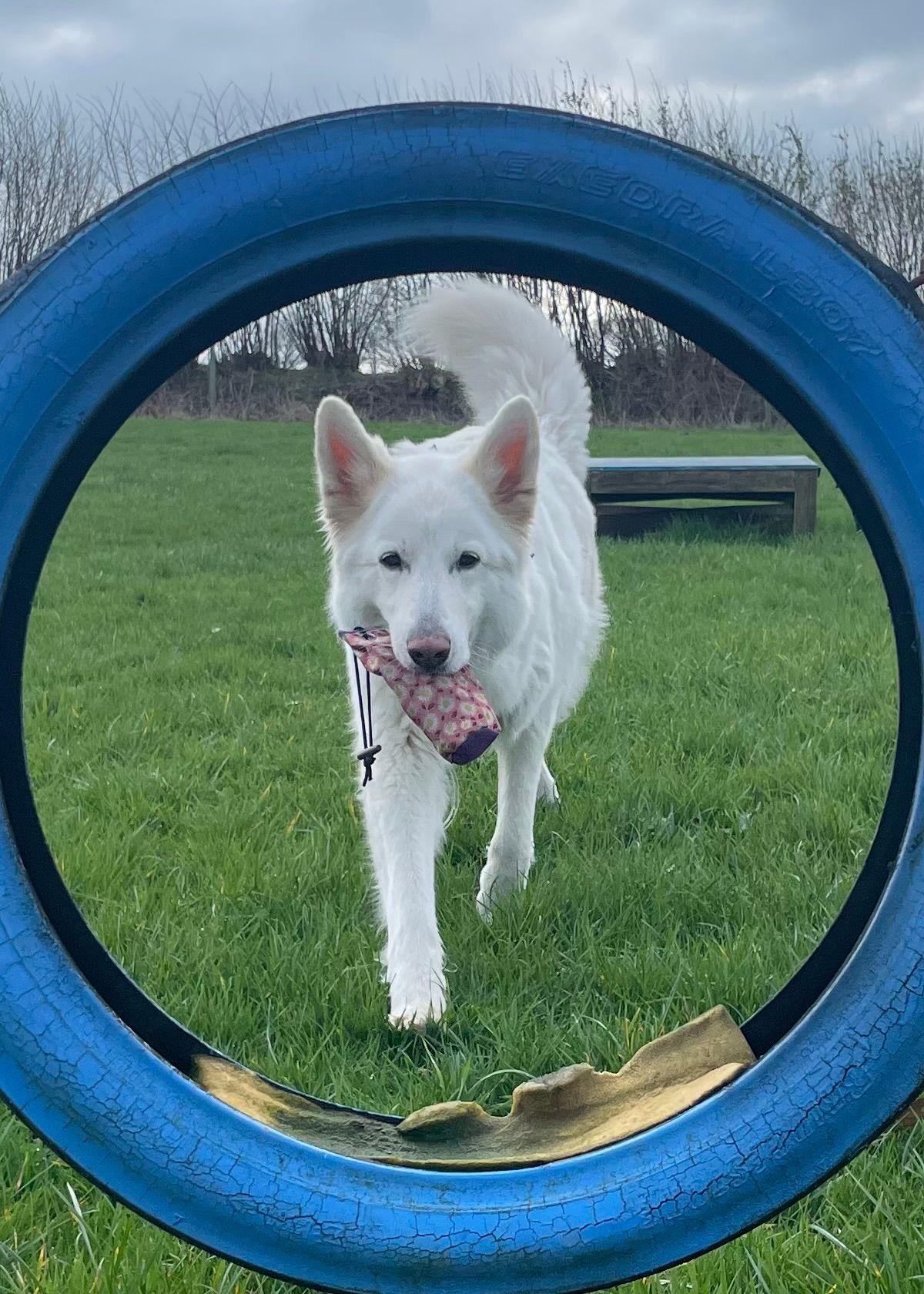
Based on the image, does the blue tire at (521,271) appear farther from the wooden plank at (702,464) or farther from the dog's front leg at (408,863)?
the wooden plank at (702,464)

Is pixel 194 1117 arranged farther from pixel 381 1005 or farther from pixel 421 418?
pixel 421 418

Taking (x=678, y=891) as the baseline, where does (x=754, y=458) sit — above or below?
above

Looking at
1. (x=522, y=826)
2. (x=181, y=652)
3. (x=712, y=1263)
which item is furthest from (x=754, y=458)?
(x=712, y=1263)

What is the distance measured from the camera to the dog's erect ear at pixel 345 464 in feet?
8.28

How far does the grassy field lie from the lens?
1.60m

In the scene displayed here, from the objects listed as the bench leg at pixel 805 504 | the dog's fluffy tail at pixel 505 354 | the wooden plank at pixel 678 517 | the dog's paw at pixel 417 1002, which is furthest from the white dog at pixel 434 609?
the wooden plank at pixel 678 517

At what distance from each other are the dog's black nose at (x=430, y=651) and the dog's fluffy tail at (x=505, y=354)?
1706 millimetres

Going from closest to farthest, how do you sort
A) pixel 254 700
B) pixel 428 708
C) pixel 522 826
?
pixel 428 708, pixel 522 826, pixel 254 700

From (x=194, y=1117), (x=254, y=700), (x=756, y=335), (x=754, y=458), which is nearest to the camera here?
(x=194, y=1117)

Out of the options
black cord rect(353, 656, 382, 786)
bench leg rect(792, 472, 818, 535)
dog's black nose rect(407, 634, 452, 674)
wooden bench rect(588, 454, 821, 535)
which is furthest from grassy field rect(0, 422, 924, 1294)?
bench leg rect(792, 472, 818, 535)

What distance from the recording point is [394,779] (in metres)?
2.64

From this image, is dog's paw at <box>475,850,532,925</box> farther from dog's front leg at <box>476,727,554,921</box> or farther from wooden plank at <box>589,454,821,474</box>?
wooden plank at <box>589,454,821,474</box>

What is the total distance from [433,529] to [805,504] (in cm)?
673

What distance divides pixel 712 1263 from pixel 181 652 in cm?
442
